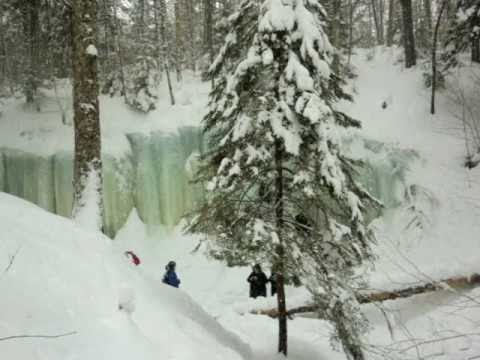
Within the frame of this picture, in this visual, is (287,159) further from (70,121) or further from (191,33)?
(191,33)

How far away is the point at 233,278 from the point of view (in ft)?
39.0

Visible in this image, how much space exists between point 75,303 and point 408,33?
16.1m

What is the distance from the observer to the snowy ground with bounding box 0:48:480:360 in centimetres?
282

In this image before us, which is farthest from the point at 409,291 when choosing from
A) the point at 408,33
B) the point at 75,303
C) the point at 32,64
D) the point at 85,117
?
the point at 32,64

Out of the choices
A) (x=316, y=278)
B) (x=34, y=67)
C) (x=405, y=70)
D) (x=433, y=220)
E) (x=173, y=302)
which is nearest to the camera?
(x=173, y=302)

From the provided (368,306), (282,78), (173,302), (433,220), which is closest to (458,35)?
(433,220)

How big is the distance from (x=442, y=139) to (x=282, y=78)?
9.75 m

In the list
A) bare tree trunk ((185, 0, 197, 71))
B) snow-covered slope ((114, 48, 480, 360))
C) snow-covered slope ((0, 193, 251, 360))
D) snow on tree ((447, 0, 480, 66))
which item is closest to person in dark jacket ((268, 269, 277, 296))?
snow-covered slope ((114, 48, 480, 360))

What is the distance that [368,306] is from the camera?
9.86 m

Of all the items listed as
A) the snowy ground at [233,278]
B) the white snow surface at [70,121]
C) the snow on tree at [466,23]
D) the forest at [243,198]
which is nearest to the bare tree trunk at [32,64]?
the forest at [243,198]

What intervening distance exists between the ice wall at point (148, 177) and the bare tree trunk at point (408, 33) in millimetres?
4720

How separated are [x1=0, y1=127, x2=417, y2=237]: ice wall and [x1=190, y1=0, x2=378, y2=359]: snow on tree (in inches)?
282

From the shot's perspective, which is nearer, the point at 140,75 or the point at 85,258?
the point at 85,258

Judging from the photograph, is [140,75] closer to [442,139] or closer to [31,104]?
[31,104]
